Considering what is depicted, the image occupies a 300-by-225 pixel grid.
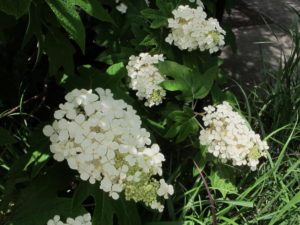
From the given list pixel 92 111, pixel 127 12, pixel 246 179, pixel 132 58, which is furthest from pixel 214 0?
pixel 92 111

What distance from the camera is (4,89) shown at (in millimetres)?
1846

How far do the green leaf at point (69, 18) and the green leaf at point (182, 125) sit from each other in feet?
2.29

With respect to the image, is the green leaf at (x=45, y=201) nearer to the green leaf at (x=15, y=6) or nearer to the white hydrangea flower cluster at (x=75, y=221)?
the white hydrangea flower cluster at (x=75, y=221)

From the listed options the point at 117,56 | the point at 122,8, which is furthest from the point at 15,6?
the point at 122,8

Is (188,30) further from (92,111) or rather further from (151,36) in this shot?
(92,111)

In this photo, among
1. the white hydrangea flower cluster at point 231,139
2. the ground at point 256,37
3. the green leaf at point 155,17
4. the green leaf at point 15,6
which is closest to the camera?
the green leaf at point 15,6

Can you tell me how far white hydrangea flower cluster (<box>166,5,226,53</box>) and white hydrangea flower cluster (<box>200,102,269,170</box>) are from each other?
314 mm

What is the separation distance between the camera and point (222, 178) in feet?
5.67

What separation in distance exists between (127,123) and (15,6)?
0.49 metres

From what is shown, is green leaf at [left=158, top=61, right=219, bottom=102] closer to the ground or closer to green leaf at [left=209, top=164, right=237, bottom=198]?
green leaf at [left=209, top=164, right=237, bottom=198]

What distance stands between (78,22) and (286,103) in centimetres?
171

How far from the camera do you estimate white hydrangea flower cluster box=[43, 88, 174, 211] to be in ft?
3.72

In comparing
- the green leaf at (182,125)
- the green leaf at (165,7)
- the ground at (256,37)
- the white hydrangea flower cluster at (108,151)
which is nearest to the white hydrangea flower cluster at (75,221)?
the white hydrangea flower cluster at (108,151)

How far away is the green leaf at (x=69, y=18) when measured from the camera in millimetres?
971
